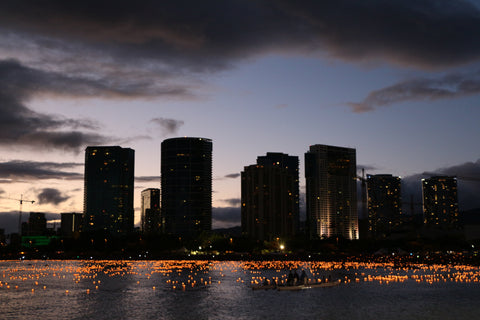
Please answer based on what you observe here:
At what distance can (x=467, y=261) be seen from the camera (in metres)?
155

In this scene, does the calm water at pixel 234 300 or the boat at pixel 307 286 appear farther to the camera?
the boat at pixel 307 286

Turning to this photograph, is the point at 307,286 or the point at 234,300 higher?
the point at 307,286

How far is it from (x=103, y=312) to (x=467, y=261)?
12732 centimetres

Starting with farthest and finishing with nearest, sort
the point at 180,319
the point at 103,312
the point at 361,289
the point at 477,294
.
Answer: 1. the point at 361,289
2. the point at 477,294
3. the point at 103,312
4. the point at 180,319

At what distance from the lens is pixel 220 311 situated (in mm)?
57219

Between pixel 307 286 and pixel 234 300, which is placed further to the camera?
pixel 307 286

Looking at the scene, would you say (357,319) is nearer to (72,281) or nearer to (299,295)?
(299,295)

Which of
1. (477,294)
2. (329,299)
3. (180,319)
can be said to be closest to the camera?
(180,319)

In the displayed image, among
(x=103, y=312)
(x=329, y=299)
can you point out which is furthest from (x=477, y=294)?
(x=103, y=312)

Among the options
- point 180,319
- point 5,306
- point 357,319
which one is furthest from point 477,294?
point 5,306

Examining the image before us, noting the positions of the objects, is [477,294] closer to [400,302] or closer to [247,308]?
[400,302]

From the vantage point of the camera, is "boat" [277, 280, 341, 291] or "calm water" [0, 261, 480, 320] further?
"boat" [277, 280, 341, 291]

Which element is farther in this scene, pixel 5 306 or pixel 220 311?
pixel 5 306

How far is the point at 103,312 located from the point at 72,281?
1709 inches
